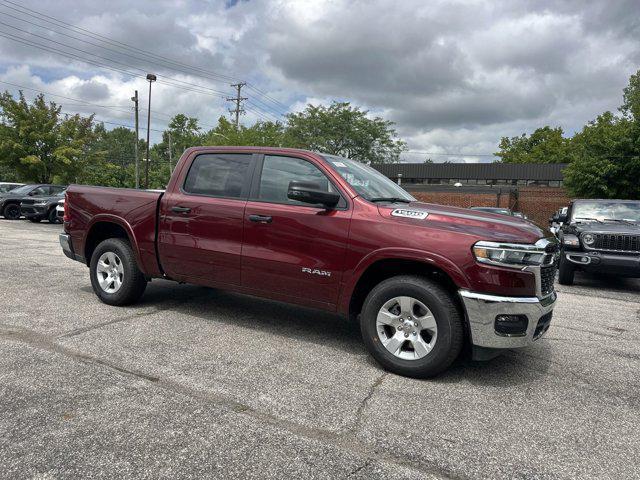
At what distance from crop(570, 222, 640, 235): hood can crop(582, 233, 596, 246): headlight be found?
8 cm

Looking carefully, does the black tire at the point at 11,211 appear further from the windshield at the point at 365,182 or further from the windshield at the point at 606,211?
the windshield at the point at 606,211

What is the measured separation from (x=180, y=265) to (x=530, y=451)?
362cm

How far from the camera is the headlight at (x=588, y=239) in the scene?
27.2 feet

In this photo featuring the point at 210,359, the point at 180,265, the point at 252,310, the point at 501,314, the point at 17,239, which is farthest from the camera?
the point at 17,239

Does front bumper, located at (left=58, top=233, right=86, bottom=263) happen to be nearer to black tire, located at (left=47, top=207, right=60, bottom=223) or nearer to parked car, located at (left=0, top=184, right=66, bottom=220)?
black tire, located at (left=47, top=207, right=60, bottom=223)

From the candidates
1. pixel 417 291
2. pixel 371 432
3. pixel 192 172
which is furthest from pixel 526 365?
pixel 192 172

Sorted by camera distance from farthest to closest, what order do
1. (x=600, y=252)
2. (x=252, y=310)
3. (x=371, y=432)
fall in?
(x=600, y=252) → (x=252, y=310) → (x=371, y=432)

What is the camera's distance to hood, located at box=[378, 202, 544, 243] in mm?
3588

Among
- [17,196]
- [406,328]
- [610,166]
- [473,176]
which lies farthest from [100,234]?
[473,176]

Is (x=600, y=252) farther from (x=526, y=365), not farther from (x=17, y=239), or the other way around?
(x=17, y=239)

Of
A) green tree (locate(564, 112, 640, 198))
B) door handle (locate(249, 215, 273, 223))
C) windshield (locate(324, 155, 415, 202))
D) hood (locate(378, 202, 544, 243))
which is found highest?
green tree (locate(564, 112, 640, 198))

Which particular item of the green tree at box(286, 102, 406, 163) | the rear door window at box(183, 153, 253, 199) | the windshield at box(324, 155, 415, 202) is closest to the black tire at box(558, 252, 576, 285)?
the windshield at box(324, 155, 415, 202)

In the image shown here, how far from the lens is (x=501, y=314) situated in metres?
3.51

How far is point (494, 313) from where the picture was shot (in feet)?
11.5
